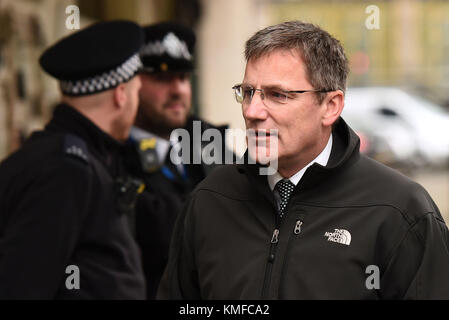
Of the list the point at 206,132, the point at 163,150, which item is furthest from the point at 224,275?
the point at 163,150

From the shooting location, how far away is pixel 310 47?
6.93 ft

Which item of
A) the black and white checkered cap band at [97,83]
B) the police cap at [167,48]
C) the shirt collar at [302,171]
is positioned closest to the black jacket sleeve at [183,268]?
the shirt collar at [302,171]

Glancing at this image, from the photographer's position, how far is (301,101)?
212 centimetres

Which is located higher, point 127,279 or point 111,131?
point 111,131

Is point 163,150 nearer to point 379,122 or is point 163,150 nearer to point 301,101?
point 301,101

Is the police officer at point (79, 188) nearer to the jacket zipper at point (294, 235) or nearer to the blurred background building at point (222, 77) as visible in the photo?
the blurred background building at point (222, 77)

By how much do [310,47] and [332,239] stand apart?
0.47 m

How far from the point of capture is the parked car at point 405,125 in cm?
1593

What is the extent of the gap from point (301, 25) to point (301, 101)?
0.20 metres

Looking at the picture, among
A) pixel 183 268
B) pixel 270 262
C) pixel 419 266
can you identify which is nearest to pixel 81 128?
pixel 183 268

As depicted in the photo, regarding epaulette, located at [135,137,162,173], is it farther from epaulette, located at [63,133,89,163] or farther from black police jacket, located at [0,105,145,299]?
epaulette, located at [63,133,89,163]
